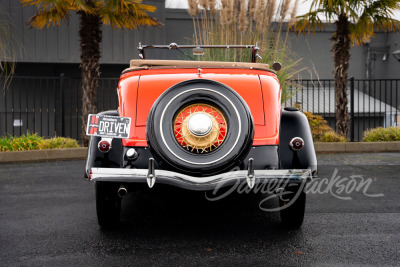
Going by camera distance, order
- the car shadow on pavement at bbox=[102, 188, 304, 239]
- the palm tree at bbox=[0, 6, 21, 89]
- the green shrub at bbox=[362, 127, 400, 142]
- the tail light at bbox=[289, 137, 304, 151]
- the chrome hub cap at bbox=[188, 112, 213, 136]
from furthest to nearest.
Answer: the green shrub at bbox=[362, 127, 400, 142], the palm tree at bbox=[0, 6, 21, 89], the car shadow on pavement at bbox=[102, 188, 304, 239], the tail light at bbox=[289, 137, 304, 151], the chrome hub cap at bbox=[188, 112, 213, 136]

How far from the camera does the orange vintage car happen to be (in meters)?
3.92

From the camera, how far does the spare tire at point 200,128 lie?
155 inches

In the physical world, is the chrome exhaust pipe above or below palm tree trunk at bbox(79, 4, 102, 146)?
below

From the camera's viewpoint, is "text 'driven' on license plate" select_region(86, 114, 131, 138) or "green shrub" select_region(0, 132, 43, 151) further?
"green shrub" select_region(0, 132, 43, 151)

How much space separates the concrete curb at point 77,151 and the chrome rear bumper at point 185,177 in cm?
671

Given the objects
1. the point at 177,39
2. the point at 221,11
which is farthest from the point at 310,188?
the point at 177,39

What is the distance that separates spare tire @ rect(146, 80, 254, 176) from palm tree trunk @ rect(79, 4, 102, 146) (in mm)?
7818

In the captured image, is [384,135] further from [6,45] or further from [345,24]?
[6,45]

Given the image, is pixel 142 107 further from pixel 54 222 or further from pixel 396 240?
pixel 396 240

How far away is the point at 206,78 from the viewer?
4465 mm

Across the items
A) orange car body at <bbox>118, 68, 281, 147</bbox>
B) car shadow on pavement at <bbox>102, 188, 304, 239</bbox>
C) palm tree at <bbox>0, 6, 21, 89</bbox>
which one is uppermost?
palm tree at <bbox>0, 6, 21, 89</bbox>

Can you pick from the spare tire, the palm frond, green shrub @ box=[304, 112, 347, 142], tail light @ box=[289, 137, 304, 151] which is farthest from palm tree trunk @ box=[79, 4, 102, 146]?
tail light @ box=[289, 137, 304, 151]

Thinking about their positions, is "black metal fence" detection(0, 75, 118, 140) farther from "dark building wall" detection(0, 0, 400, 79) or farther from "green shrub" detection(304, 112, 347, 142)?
"green shrub" detection(304, 112, 347, 142)

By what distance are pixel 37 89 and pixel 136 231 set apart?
555 inches
